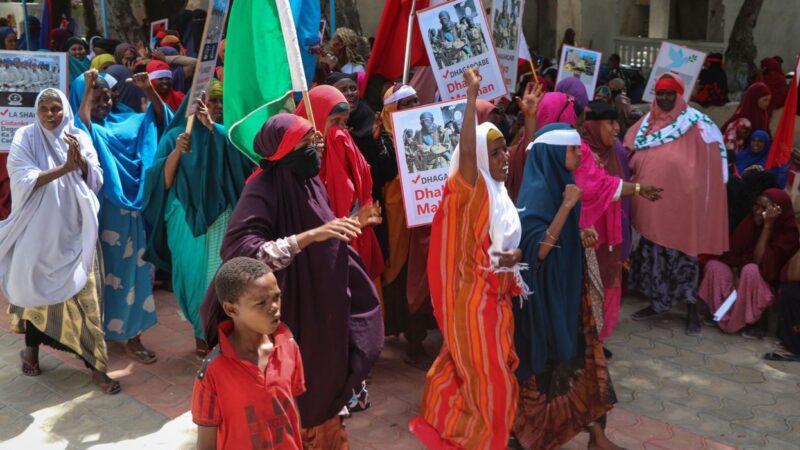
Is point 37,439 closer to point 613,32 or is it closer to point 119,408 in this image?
point 119,408

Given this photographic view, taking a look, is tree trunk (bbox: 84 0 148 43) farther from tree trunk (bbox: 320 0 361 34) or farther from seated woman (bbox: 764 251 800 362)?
seated woman (bbox: 764 251 800 362)

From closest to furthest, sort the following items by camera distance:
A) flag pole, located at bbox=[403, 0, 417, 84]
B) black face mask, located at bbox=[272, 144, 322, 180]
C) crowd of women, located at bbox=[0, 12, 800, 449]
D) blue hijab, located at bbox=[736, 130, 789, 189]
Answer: black face mask, located at bbox=[272, 144, 322, 180] < crowd of women, located at bbox=[0, 12, 800, 449] < flag pole, located at bbox=[403, 0, 417, 84] < blue hijab, located at bbox=[736, 130, 789, 189]

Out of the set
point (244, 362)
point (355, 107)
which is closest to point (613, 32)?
point (355, 107)

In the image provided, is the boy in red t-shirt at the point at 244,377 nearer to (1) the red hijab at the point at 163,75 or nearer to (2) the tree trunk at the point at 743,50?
(1) the red hijab at the point at 163,75

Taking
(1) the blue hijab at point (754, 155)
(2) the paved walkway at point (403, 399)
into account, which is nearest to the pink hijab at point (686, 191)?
(2) the paved walkway at point (403, 399)

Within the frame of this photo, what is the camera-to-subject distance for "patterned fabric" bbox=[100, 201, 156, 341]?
6539 mm

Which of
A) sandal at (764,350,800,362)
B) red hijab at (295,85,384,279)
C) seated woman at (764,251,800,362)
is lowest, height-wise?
sandal at (764,350,800,362)

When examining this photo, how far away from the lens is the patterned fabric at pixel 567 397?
500 cm

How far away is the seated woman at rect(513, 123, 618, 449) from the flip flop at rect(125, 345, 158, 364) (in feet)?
9.45

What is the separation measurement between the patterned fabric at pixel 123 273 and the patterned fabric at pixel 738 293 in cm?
416

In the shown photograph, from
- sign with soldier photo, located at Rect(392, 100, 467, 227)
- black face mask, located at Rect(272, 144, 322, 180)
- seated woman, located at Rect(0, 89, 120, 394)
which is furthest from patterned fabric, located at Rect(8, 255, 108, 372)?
black face mask, located at Rect(272, 144, 322, 180)

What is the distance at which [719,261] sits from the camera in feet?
24.9

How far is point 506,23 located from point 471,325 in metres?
3.59

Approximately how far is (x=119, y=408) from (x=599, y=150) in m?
3.62
